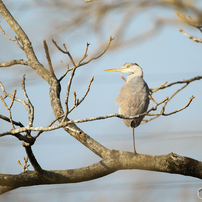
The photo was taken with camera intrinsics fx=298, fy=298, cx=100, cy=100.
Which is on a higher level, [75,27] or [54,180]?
[75,27]

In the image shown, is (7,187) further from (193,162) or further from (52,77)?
(193,162)

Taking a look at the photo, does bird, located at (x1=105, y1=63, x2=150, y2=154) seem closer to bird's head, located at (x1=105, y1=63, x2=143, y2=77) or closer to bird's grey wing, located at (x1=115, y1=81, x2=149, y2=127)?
bird's grey wing, located at (x1=115, y1=81, x2=149, y2=127)

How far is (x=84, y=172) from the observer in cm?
291

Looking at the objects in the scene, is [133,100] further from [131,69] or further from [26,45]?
[26,45]

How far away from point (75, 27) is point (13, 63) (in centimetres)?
128

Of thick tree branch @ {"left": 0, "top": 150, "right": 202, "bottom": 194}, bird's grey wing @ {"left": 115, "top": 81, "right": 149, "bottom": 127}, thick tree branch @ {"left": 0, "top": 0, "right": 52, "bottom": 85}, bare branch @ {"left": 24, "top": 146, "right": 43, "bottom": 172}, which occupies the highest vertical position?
thick tree branch @ {"left": 0, "top": 0, "right": 52, "bottom": 85}

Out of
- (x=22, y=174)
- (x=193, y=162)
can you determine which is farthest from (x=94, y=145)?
(x=193, y=162)

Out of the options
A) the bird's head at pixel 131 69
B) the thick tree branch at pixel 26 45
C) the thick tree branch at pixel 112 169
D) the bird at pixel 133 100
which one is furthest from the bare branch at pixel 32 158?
the bird's head at pixel 131 69

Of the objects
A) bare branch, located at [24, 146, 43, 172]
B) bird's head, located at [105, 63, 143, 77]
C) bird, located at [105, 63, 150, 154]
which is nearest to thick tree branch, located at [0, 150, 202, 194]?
bare branch, located at [24, 146, 43, 172]

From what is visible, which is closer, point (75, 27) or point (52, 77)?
point (52, 77)

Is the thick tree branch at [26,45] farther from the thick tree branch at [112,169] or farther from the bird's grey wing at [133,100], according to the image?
the thick tree branch at [112,169]

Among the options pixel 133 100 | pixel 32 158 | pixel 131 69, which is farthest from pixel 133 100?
pixel 32 158

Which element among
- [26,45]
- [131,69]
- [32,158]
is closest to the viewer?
[32,158]

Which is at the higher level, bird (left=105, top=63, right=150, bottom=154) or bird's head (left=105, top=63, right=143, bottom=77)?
bird's head (left=105, top=63, right=143, bottom=77)
